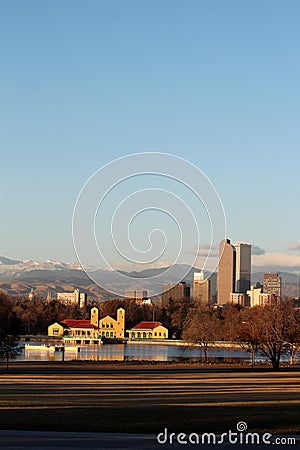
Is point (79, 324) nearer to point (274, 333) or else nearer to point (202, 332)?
point (202, 332)

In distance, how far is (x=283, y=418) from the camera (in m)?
22.0

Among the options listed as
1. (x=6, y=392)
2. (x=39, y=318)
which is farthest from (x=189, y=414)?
(x=39, y=318)

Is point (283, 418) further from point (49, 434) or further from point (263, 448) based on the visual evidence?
point (49, 434)

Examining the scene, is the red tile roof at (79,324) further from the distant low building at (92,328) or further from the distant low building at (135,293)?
the distant low building at (135,293)

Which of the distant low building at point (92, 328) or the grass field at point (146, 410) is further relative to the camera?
the distant low building at point (92, 328)

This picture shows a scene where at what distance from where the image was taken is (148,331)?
481 feet

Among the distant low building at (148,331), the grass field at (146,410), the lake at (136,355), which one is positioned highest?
the grass field at (146,410)
